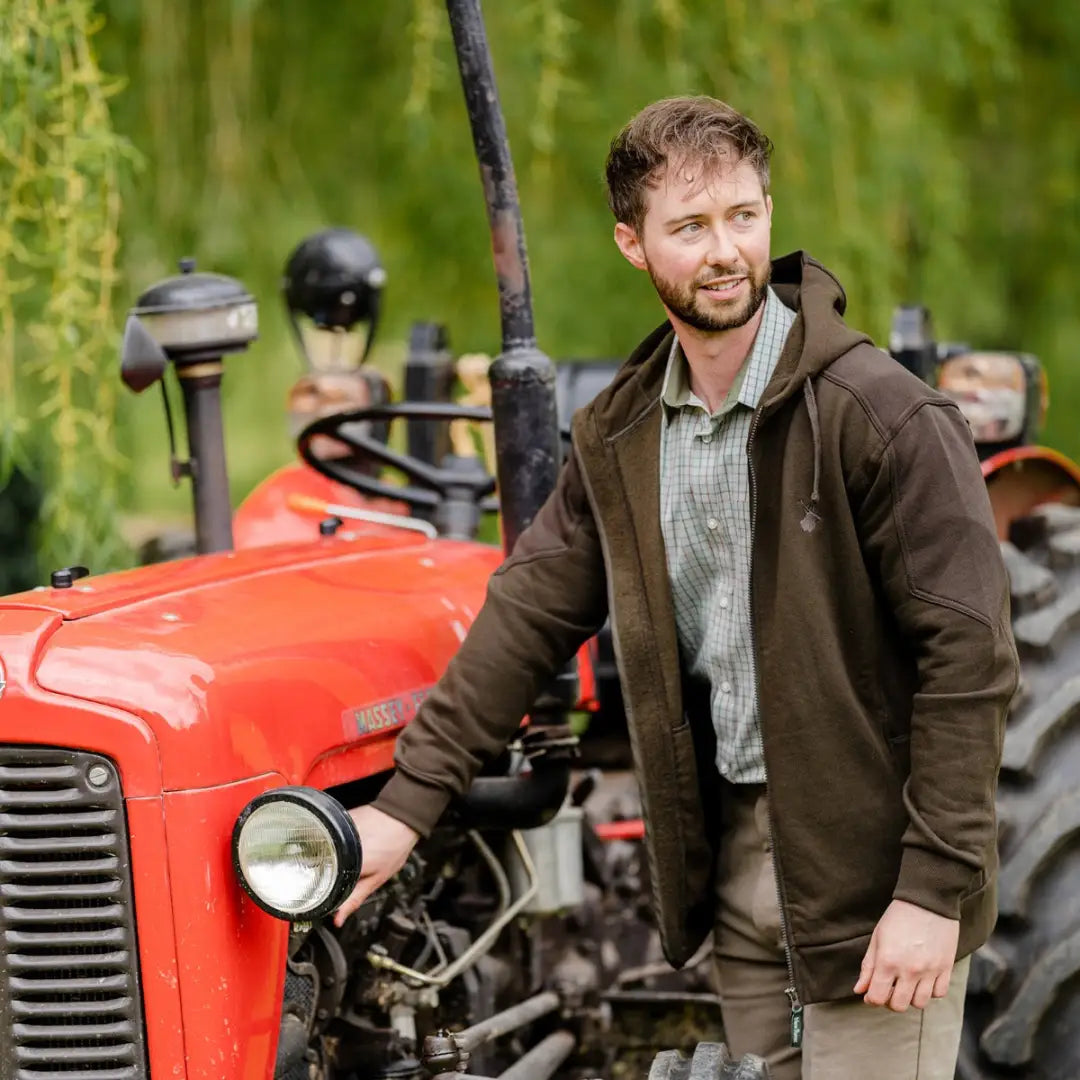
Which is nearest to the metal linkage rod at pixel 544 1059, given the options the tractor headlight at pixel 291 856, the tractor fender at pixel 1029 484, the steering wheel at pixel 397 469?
the tractor headlight at pixel 291 856

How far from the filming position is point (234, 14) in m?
4.95

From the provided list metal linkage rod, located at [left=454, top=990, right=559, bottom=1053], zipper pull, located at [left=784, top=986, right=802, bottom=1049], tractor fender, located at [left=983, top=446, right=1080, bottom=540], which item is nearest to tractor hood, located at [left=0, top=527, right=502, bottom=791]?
metal linkage rod, located at [left=454, top=990, right=559, bottom=1053]

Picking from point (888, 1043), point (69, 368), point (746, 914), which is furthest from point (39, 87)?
point (888, 1043)

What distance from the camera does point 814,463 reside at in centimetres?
242

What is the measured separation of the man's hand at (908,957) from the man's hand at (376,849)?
638 mm

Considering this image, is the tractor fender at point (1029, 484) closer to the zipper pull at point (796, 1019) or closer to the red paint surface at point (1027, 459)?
the red paint surface at point (1027, 459)

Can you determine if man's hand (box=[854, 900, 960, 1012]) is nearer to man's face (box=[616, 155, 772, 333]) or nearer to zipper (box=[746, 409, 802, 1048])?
zipper (box=[746, 409, 802, 1048])

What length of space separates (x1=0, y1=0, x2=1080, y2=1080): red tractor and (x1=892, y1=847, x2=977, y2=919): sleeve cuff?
293mm

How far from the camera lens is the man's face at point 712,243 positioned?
2477 mm

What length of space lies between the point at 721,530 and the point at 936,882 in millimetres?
539

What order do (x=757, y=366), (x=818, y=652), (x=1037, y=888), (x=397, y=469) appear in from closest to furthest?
(x=818, y=652) < (x=757, y=366) < (x=1037, y=888) < (x=397, y=469)

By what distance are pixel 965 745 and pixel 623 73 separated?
133 inches

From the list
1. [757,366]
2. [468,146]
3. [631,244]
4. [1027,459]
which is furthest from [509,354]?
[468,146]

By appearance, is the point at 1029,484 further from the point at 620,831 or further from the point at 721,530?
the point at 721,530
